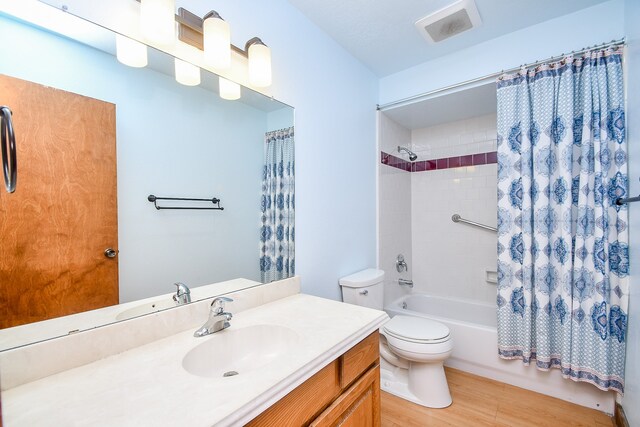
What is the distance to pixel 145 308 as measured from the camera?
99cm

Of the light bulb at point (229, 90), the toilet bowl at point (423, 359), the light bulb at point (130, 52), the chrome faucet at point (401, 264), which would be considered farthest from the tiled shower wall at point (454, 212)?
the light bulb at point (130, 52)

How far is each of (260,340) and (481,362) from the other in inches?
67.4

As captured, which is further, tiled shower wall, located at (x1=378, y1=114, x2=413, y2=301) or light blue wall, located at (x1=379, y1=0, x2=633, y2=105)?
tiled shower wall, located at (x1=378, y1=114, x2=413, y2=301)

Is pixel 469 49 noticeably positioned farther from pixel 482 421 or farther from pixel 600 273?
pixel 482 421

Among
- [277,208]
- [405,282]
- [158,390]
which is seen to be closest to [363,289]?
[277,208]

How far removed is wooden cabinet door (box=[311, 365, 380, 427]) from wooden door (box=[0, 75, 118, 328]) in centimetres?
80

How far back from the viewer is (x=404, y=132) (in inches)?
114

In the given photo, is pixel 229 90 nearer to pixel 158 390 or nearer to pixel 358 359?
pixel 158 390

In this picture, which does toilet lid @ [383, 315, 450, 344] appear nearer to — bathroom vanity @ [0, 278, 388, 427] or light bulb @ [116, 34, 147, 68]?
bathroom vanity @ [0, 278, 388, 427]

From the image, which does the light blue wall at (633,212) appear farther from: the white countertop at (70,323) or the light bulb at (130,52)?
the light bulb at (130,52)

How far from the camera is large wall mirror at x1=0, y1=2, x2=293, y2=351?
75 cm

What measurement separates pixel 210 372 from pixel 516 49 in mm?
2489

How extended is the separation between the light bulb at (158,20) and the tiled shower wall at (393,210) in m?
1.78

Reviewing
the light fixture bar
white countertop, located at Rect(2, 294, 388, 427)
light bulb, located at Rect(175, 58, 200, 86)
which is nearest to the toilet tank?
white countertop, located at Rect(2, 294, 388, 427)
